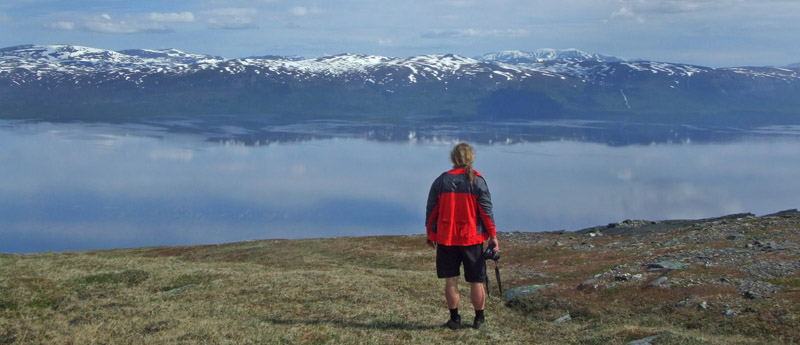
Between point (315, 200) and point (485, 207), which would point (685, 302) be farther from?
point (315, 200)

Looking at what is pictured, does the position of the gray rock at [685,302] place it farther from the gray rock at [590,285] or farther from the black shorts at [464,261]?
the black shorts at [464,261]

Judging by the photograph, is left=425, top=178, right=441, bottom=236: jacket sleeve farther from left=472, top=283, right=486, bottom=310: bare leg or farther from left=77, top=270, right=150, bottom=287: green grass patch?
left=77, top=270, right=150, bottom=287: green grass patch

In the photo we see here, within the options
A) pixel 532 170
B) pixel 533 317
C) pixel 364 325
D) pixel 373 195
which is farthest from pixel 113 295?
pixel 532 170

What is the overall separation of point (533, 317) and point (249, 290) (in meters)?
7.96

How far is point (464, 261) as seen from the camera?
12.8m

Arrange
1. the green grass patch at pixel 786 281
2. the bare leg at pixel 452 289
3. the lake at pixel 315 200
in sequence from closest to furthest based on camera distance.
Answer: the bare leg at pixel 452 289
the green grass patch at pixel 786 281
the lake at pixel 315 200

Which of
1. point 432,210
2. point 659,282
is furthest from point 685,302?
point 432,210

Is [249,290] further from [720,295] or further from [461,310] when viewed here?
[720,295]

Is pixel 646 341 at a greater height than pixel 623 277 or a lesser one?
greater

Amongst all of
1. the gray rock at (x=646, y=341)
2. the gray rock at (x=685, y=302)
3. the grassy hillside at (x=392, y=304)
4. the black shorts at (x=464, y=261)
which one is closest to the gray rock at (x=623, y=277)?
the grassy hillside at (x=392, y=304)

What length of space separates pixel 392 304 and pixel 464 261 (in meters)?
4.10

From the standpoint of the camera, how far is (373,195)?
6132 inches

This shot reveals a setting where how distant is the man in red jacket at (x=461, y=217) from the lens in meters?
12.5

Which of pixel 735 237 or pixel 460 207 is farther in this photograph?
pixel 735 237
